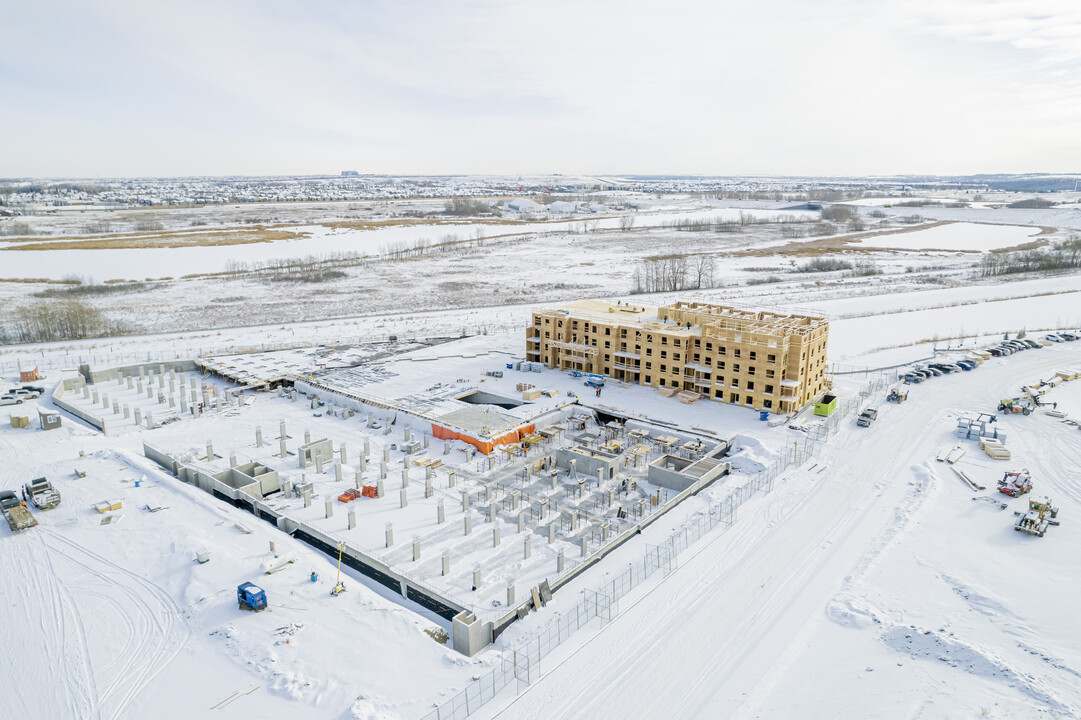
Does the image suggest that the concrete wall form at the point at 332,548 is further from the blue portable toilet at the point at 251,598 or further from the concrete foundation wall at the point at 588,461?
the concrete foundation wall at the point at 588,461

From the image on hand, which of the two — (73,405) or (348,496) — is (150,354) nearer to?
(73,405)

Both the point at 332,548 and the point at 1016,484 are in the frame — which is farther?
the point at 1016,484

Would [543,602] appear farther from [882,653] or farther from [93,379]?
[93,379]

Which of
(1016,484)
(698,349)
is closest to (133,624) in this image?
(698,349)

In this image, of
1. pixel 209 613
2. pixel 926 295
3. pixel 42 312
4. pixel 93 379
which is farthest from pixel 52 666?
pixel 926 295

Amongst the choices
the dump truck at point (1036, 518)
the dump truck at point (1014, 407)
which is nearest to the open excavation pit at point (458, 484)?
the dump truck at point (1036, 518)
